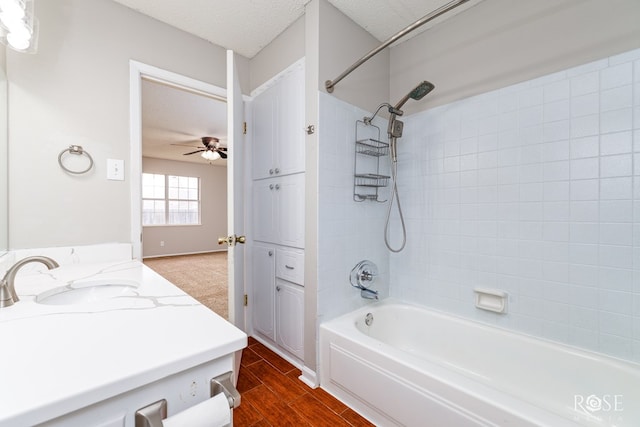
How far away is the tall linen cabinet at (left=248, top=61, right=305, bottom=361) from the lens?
1.89m

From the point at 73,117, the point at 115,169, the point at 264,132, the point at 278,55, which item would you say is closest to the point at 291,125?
the point at 264,132

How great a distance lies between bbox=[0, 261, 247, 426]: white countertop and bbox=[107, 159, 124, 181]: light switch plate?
0.86m

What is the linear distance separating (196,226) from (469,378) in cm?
680

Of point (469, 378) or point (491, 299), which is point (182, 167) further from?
point (469, 378)

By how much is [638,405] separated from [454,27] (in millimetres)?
2233

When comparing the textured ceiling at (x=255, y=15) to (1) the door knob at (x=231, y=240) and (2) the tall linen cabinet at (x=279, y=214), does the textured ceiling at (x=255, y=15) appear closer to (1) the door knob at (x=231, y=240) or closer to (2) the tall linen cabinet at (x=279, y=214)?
(2) the tall linen cabinet at (x=279, y=214)

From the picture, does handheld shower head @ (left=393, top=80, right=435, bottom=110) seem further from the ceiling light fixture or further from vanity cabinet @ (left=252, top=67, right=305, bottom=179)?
the ceiling light fixture

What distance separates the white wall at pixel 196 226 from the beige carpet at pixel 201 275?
27cm

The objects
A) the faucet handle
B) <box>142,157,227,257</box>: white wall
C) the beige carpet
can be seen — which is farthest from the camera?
<box>142,157,227,257</box>: white wall

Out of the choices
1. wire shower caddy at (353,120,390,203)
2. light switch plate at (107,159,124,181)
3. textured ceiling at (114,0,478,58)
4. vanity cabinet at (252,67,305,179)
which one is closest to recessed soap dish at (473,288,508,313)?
wire shower caddy at (353,120,390,203)

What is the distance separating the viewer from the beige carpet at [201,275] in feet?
10.8

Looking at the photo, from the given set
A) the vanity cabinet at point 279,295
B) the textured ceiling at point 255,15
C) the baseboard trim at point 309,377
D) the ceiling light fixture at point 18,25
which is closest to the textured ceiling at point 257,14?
the textured ceiling at point 255,15

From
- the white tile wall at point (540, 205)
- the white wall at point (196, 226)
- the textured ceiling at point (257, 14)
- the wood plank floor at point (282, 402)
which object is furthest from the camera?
the white wall at point (196, 226)

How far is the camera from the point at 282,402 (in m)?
1.55
